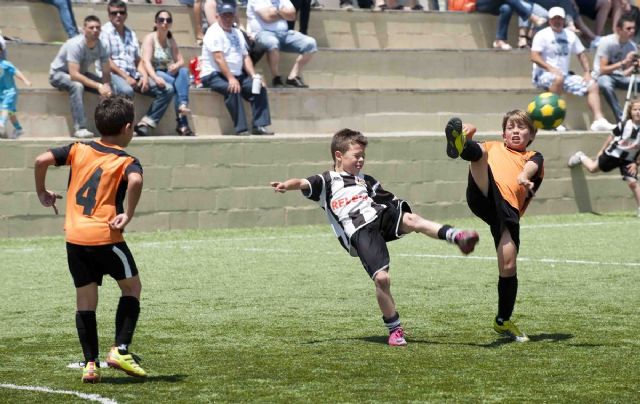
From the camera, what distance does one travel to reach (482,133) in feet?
62.4

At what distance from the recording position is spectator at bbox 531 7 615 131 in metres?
20.0

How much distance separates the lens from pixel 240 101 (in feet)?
→ 57.3

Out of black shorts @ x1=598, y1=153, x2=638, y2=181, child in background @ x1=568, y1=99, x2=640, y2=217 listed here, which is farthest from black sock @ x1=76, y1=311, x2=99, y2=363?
black shorts @ x1=598, y1=153, x2=638, y2=181

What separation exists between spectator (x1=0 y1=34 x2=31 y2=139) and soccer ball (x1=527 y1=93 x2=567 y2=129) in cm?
774

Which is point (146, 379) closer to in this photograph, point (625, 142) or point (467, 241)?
point (467, 241)

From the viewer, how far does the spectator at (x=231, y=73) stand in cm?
1750

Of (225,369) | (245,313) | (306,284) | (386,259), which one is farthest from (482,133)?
(225,369)

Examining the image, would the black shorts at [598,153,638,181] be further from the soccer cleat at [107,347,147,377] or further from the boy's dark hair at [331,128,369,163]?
the soccer cleat at [107,347,147,377]

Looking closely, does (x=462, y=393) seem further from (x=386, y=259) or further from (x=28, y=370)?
(x=28, y=370)

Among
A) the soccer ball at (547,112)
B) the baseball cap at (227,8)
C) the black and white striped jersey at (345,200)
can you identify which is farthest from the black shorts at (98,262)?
the baseball cap at (227,8)

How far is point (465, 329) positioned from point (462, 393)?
7.84 ft

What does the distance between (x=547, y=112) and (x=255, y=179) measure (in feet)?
24.5

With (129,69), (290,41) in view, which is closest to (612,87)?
(290,41)

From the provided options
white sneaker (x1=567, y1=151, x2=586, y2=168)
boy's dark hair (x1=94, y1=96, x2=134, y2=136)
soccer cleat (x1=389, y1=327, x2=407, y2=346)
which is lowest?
white sneaker (x1=567, y1=151, x2=586, y2=168)
